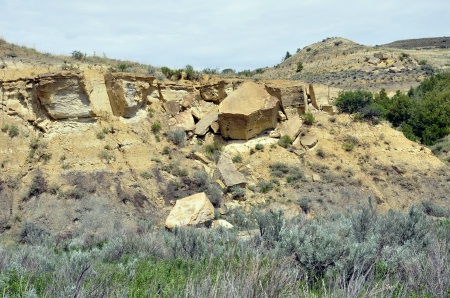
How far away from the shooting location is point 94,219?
16750 mm

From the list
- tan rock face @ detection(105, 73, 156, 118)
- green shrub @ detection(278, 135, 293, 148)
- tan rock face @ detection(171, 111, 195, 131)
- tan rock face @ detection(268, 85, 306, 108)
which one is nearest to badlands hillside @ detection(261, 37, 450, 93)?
tan rock face @ detection(268, 85, 306, 108)

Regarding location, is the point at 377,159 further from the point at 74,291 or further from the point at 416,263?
the point at 74,291

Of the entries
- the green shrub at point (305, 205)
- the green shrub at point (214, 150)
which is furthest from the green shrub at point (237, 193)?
the green shrub at point (305, 205)

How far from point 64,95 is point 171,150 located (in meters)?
5.43

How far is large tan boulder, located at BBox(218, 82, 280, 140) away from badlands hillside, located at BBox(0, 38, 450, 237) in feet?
0.20

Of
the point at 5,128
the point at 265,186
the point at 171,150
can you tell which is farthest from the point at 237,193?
the point at 5,128

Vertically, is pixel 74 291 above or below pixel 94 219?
above

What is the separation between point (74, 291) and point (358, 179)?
2033 cm

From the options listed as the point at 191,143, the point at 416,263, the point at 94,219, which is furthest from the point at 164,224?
the point at 416,263

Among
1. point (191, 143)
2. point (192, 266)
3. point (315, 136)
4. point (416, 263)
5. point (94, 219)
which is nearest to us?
point (416, 263)

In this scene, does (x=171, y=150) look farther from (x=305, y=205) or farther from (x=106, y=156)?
(x=305, y=205)

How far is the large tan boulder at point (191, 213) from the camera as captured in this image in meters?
16.2

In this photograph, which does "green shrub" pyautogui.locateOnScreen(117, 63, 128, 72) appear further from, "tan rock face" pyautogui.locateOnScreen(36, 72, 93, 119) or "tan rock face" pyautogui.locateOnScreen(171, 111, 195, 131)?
"tan rock face" pyautogui.locateOnScreen(171, 111, 195, 131)

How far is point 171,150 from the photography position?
70.9 ft
